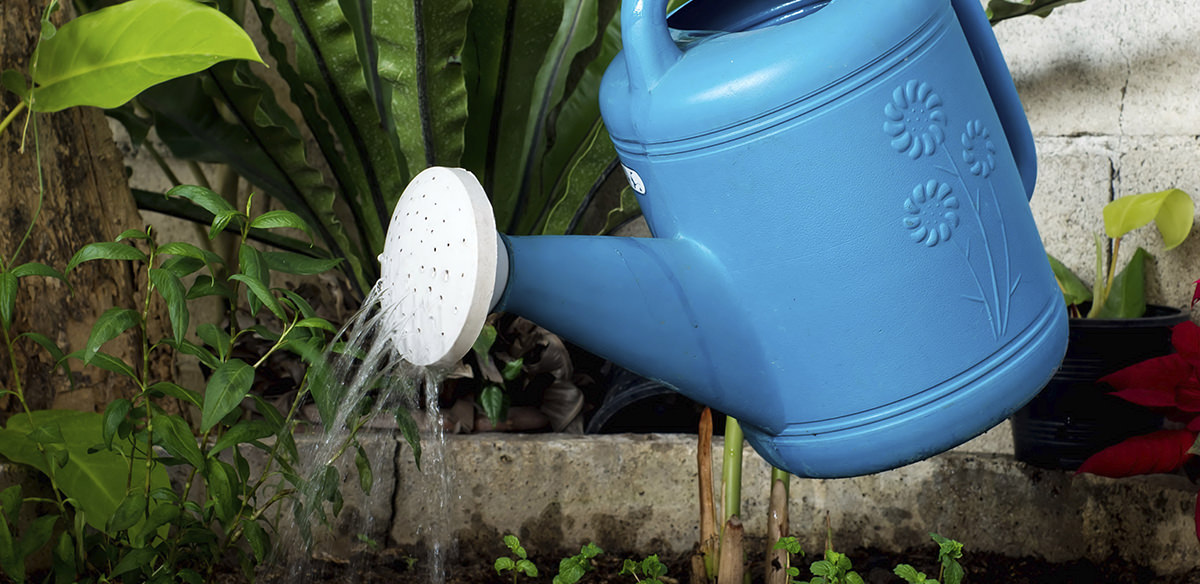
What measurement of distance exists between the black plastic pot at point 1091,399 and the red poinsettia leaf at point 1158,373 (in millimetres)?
57

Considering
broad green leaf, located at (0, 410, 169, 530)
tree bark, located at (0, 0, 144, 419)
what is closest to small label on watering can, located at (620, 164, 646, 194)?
broad green leaf, located at (0, 410, 169, 530)

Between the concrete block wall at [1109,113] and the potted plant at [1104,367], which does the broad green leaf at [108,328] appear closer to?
the potted plant at [1104,367]

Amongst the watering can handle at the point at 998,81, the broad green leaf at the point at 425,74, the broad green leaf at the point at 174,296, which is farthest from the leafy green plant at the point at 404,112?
the watering can handle at the point at 998,81

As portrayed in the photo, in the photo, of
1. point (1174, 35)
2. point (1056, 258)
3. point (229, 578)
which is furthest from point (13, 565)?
point (1174, 35)

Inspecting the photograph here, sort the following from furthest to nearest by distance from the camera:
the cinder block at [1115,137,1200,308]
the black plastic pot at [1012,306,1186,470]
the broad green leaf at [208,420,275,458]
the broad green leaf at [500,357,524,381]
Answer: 1. the broad green leaf at [500,357,524,381]
2. the cinder block at [1115,137,1200,308]
3. the black plastic pot at [1012,306,1186,470]
4. the broad green leaf at [208,420,275,458]

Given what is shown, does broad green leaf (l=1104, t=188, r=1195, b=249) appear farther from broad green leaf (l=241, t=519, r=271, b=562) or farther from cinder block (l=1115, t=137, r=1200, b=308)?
broad green leaf (l=241, t=519, r=271, b=562)

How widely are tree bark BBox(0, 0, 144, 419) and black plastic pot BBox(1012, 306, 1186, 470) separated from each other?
1026 millimetres

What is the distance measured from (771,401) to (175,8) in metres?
0.61

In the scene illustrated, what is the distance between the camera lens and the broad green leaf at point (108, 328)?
2.11ft

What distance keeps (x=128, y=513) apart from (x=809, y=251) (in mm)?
552

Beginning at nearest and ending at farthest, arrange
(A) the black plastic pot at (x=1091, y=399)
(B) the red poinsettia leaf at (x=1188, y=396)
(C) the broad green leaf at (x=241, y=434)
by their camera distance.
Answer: (C) the broad green leaf at (x=241, y=434), (B) the red poinsettia leaf at (x=1188, y=396), (A) the black plastic pot at (x=1091, y=399)

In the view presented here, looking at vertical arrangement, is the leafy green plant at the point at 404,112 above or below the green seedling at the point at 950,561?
above

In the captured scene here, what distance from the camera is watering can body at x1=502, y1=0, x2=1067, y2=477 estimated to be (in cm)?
53

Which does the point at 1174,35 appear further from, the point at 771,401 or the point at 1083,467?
the point at 771,401
